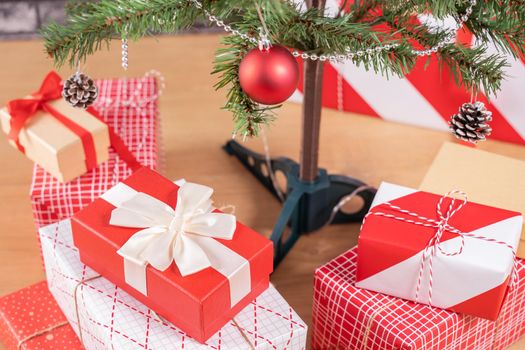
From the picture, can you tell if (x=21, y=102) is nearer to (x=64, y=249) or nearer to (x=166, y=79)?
(x=64, y=249)

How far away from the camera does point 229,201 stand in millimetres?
1077

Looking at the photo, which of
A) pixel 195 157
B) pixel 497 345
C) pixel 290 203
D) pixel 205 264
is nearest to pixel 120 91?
pixel 195 157

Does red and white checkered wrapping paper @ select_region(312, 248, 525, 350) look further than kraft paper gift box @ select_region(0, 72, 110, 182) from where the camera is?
No

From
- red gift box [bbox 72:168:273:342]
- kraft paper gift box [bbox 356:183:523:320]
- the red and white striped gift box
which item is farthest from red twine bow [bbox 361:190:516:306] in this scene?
the red and white striped gift box

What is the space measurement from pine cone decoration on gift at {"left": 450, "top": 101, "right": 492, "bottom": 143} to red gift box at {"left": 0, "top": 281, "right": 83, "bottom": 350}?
0.49 m

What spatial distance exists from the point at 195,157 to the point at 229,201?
0.39ft

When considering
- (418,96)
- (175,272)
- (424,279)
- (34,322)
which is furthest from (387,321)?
(418,96)

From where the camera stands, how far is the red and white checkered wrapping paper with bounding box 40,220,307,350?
2.38ft

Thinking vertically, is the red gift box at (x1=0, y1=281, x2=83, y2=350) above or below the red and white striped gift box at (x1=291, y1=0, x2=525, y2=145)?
below

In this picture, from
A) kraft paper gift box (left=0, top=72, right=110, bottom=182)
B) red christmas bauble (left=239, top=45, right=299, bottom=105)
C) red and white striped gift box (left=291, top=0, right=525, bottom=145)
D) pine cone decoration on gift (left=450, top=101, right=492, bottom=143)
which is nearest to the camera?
red christmas bauble (left=239, top=45, right=299, bottom=105)

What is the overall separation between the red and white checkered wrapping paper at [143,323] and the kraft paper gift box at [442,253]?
0.33 ft

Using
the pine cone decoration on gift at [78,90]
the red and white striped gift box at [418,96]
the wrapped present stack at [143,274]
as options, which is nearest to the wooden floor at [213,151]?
the red and white striped gift box at [418,96]

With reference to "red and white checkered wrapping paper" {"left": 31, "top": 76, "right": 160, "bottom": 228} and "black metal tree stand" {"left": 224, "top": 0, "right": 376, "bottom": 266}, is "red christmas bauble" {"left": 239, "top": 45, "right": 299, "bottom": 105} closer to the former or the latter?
"black metal tree stand" {"left": 224, "top": 0, "right": 376, "bottom": 266}

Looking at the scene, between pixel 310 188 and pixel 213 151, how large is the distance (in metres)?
0.25
